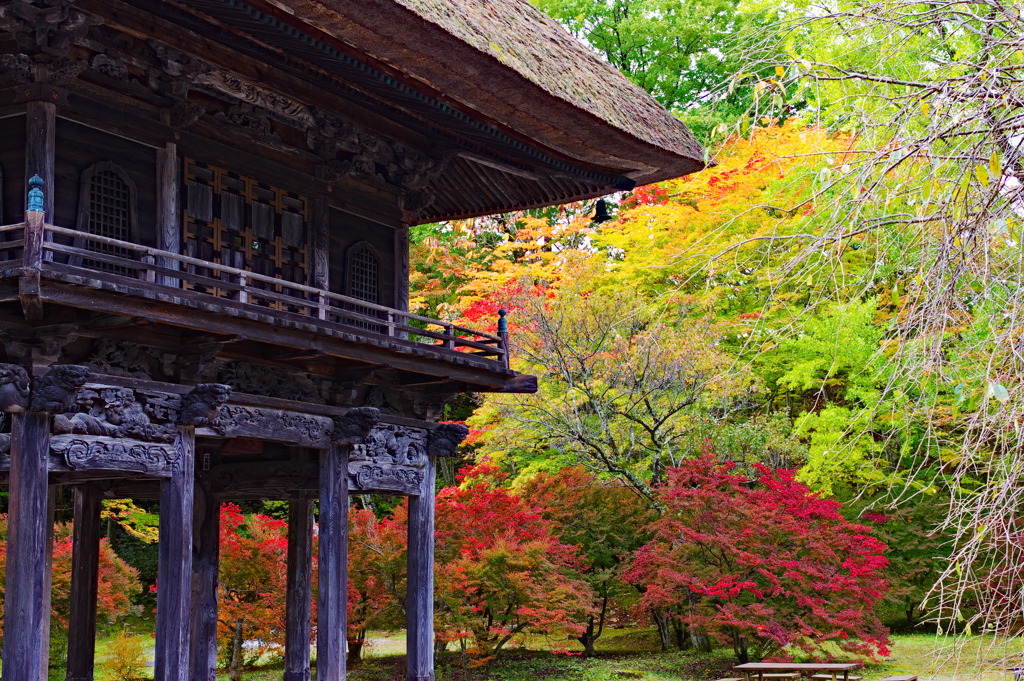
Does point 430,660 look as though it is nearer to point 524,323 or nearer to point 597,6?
point 524,323

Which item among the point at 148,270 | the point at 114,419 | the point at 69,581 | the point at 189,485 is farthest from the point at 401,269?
the point at 69,581

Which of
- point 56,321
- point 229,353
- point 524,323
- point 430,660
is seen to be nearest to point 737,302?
point 524,323

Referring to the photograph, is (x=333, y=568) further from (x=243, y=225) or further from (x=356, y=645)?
(x=356, y=645)

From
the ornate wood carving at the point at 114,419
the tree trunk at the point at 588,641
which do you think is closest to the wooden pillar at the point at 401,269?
the ornate wood carving at the point at 114,419

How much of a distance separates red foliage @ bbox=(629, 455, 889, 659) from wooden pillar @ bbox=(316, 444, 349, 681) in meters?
6.88

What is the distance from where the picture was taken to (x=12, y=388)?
8453mm

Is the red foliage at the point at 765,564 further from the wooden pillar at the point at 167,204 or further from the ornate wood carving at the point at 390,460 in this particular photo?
the wooden pillar at the point at 167,204

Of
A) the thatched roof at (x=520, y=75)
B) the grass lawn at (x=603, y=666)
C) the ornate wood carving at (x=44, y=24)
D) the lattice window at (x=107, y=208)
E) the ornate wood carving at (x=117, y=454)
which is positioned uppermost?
the thatched roof at (x=520, y=75)

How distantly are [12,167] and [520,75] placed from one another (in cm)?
469

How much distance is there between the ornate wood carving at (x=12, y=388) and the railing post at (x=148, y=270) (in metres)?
1.26

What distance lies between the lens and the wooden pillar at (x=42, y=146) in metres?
8.93

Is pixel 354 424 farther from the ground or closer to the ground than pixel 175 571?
farther from the ground

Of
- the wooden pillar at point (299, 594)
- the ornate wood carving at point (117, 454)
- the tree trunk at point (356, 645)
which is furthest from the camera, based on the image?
the tree trunk at point (356, 645)

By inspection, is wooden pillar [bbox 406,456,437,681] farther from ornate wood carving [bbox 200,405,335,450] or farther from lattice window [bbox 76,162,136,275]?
lattice window [bbox 76,162,136,275]
